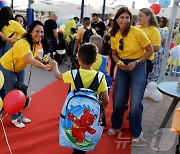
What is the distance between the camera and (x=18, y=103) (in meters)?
2.42

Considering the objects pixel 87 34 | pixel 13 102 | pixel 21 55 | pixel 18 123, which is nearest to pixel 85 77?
pixel 13 102

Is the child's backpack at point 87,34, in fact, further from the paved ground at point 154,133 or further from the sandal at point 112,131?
the sandal at point 112,131

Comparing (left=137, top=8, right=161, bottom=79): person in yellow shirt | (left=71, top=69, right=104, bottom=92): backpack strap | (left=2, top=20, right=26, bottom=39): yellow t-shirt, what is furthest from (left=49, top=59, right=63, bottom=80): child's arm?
(left=2, top=20, right=26, bottom=39): yellow t-shirt

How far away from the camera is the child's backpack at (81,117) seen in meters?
1.92

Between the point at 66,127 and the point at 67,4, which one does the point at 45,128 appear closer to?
the point at 66,127

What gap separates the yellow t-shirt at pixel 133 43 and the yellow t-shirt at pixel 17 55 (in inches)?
39.3

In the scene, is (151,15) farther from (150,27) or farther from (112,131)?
(112,131)

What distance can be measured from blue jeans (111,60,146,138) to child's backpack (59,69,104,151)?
0.75m

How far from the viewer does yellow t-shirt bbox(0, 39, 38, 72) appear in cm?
266

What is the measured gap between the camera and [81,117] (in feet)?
6.32

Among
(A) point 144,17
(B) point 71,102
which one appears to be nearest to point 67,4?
(A) point 144,17

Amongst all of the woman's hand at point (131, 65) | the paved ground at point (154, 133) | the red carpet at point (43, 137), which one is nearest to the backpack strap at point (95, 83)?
the woman's hand at point (131, 65)

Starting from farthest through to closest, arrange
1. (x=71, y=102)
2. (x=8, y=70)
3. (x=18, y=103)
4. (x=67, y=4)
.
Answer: (x=67, y=4)
(x=8, y=70)
(x=18, y=103)
(x=71, y=102)

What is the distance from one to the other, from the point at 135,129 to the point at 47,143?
104 cm
